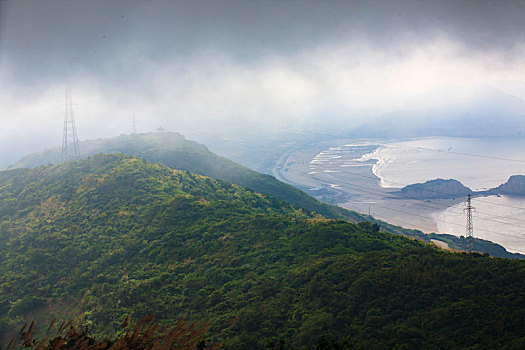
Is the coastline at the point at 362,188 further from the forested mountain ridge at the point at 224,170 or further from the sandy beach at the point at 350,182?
the forested mountain ridge at the point at 224,170

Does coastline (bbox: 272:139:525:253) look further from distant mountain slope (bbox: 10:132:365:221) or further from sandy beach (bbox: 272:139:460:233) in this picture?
distant mountain slope (bbox: 10:132:365:221)

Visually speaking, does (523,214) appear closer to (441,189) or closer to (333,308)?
(441,189)

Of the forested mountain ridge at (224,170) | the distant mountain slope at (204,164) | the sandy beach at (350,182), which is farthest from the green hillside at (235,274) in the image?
the sandy beach at (350,182)

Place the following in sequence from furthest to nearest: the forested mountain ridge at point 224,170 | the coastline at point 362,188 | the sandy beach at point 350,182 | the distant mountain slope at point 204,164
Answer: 1. the sandy beach at point 350,182
2. the coastline at point 362,188
3. the distant mountain slope at point 204,164
4. the forested mountain ridge at point 224,170

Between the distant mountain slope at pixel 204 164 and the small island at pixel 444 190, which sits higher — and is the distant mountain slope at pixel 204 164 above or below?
above

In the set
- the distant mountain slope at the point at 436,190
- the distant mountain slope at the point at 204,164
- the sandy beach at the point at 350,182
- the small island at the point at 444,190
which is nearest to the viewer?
the distant mountain slope at the point at 204,164

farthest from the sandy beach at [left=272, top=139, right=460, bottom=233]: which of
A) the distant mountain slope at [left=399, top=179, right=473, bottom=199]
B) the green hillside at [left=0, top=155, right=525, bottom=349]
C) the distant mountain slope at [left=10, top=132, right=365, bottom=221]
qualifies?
the green hillside at [left=0, top=155, right=525, bottom=349]

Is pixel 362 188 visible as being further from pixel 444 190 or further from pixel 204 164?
pixel 204 164
